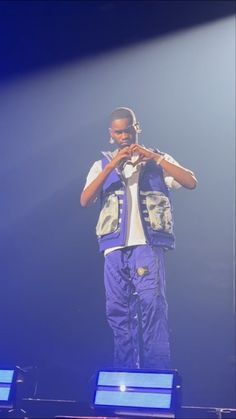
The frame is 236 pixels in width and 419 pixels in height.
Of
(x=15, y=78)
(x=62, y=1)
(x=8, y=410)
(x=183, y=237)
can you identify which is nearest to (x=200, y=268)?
(x=183, y=237)

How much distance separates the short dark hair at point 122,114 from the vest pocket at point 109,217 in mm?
464

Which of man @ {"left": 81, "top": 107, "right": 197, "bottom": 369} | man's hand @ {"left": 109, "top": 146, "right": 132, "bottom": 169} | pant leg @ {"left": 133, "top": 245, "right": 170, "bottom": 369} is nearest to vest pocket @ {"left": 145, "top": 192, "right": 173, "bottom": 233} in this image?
man @ {"left": 81, "top": 107, "right": 197, "bottom": 369}

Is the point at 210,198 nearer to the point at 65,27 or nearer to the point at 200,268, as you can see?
the point at 200,268

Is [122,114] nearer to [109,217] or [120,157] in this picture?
[120,157]

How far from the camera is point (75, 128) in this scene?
12.2 ft

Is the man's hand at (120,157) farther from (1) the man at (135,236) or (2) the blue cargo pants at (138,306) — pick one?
(2) the blue cargo pants at (138,306)

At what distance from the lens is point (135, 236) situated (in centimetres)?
342

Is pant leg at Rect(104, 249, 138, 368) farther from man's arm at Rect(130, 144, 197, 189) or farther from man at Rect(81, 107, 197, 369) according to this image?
man's arm at Rect(130, 144, 197, 189)

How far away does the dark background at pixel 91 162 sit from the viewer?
131 inches

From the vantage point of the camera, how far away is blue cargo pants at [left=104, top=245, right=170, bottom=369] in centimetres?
331


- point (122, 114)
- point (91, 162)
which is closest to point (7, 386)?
point (91, 162)

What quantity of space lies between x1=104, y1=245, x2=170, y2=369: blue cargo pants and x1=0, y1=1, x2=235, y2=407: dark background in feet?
0.17

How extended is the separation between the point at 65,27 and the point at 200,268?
1.68m

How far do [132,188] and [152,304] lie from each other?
626 mm
